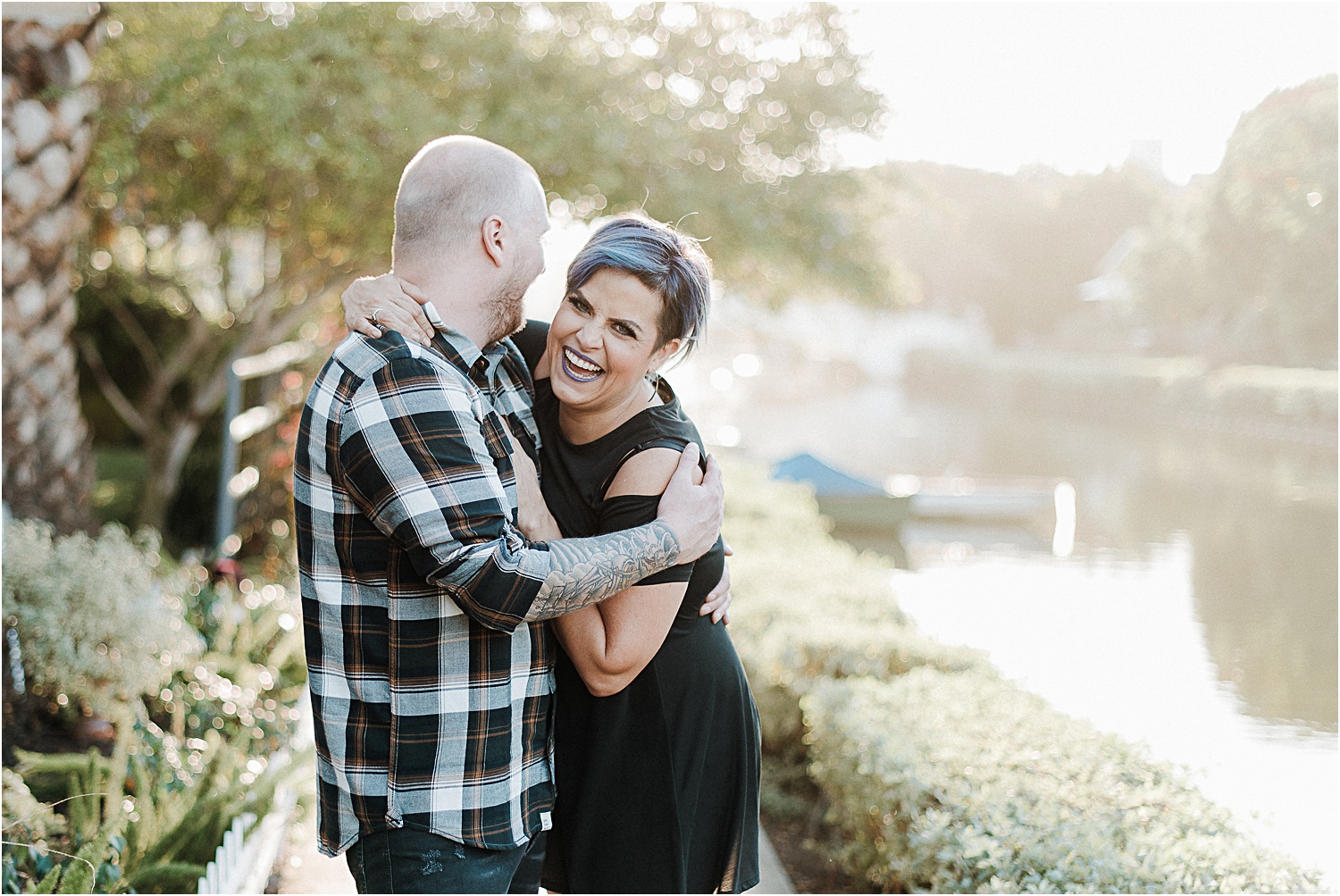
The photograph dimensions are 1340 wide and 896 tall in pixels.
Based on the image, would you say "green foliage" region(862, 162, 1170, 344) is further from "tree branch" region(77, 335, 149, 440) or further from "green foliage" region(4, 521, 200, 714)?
"green foliage" region(4, 521, 200, 714)

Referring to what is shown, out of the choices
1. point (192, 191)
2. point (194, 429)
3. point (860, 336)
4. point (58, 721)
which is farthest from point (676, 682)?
point (860, 336)

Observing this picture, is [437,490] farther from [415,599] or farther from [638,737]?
[638,737]

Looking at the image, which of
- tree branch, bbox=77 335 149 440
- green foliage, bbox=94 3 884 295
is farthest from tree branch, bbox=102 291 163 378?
green foliage, bbox=94 3 884 295

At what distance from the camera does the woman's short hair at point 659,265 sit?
5.70 feet

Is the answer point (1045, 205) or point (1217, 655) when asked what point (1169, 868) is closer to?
point (1217, 655)

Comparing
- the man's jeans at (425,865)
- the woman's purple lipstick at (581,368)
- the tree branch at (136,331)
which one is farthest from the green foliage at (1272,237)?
the tree branch at (136,331)

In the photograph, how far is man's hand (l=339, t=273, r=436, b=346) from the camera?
1566 millimetres

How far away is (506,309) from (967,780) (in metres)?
2.15

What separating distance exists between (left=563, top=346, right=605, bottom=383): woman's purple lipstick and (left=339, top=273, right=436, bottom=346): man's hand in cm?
25

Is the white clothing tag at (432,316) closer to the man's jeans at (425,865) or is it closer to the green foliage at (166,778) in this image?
the man's jeans at (425,865)

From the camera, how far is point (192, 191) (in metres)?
7.06

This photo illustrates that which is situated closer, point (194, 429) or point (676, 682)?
point (676, 682)

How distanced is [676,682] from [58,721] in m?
2.63

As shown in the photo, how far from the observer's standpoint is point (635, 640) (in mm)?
1700
